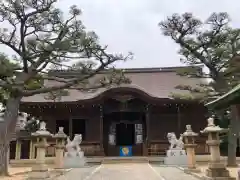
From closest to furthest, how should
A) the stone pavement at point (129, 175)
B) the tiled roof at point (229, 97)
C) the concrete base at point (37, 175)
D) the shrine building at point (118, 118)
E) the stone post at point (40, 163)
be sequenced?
the tiled roof at point (229, 97) → the concrete base at point (37, 175) → the stone post at point (40, 163) → the stone pavement at point (129, 175) → the shrine building at point (118, 118)

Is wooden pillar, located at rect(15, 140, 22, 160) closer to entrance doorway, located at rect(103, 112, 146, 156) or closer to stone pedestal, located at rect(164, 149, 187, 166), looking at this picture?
entrance doorway, located at rect(103, 112, 146, 156)

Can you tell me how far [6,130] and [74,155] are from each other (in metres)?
6.07

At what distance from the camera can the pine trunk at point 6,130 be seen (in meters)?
13.4

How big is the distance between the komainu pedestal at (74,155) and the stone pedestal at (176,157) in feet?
15.8

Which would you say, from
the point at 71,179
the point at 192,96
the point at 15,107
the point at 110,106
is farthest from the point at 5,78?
the point at 110,106

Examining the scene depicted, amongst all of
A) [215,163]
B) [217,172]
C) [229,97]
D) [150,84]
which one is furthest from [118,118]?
[229,97]

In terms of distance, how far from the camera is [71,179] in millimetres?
12289

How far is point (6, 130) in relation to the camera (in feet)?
44.8

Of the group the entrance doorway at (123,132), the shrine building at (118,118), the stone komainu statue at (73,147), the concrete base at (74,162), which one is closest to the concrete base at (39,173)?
the concrete base at (74,162)

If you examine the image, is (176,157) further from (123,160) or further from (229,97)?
(229,97)

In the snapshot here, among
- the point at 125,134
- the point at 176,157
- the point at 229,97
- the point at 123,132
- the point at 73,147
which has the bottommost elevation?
the point at 176,157

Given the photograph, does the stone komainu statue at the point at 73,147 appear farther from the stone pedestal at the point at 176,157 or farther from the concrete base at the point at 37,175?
the concrete base at the point at 37,175

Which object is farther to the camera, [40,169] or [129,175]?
[129,175]

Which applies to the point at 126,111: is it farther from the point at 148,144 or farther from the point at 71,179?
the point at 71,179
